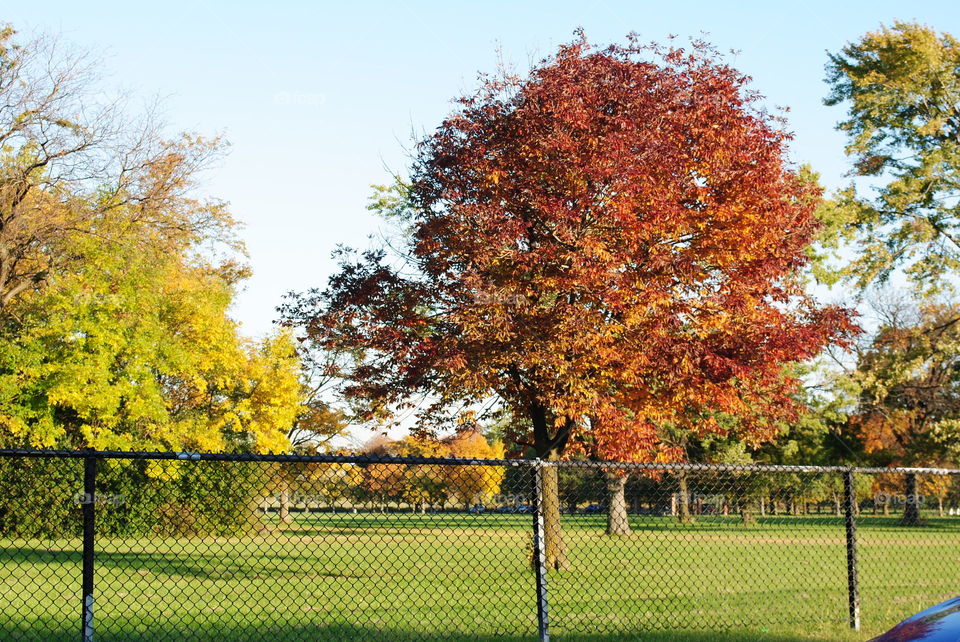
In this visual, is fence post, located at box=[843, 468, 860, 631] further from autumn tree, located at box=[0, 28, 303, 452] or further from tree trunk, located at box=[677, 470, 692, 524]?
autumn tree, located at box=[0, 28, 303, 452]

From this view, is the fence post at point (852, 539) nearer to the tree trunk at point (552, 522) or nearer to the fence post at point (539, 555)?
the fence post at point (539, 555)

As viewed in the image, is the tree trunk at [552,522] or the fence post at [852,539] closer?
the fence post at [852,539]

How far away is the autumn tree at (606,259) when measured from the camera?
13055mm

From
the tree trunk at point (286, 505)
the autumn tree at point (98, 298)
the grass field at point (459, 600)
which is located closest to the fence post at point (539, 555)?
the grass field at point (459, 600)

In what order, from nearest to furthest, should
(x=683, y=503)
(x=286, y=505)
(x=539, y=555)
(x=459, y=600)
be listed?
(x=539, y=555), (x=459, y=600), (x=286, y=505), (x=683, y=503)

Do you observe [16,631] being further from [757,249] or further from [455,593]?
[757,249]

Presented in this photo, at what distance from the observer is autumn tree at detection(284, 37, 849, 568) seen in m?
13.1

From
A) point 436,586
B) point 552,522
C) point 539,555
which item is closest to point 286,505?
point 436,586

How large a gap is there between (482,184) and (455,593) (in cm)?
630

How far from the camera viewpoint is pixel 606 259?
1281cm

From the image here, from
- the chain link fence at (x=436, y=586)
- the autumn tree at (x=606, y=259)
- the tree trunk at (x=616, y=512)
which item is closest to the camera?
the chain link fence at (x=436, y=586)

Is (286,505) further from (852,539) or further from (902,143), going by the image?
(902,143)

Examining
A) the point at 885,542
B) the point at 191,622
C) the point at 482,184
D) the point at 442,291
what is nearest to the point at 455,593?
the point at 191,622

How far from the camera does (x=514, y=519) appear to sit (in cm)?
945
